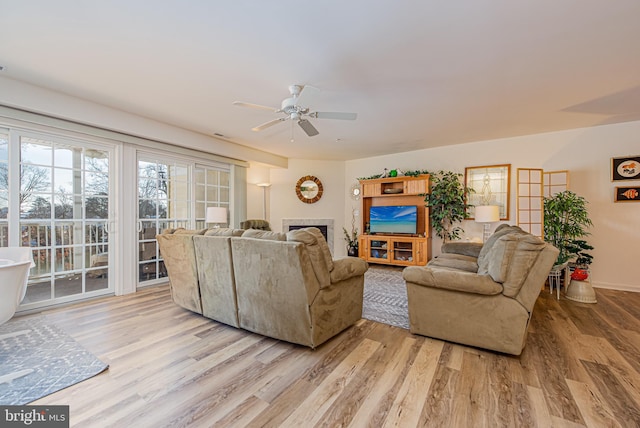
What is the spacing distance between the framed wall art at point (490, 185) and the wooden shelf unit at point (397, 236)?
0.81m

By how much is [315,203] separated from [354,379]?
5.00m

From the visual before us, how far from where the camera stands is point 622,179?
4.04 meters

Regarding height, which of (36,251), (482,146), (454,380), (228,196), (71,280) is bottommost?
(454,380)

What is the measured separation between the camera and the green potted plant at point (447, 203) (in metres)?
5.13

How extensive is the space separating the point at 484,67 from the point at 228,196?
467cm

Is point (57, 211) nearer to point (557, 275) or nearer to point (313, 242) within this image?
point (313, 242)

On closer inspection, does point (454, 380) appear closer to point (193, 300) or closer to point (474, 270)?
point (474, 270)

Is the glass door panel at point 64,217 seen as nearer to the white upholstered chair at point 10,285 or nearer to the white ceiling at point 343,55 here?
the white ceiling at point 343,55

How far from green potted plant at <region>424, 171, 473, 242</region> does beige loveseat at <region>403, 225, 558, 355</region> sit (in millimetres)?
2999

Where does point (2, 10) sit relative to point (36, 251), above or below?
above

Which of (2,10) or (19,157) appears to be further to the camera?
(19,157)

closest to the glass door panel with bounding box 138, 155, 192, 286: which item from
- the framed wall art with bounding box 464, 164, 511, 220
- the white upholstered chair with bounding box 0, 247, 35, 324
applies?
the white upholstered chair with bounding box 0, 247, 35, 324

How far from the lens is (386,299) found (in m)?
3.58

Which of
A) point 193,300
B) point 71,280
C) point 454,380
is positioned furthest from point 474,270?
point 71,280
